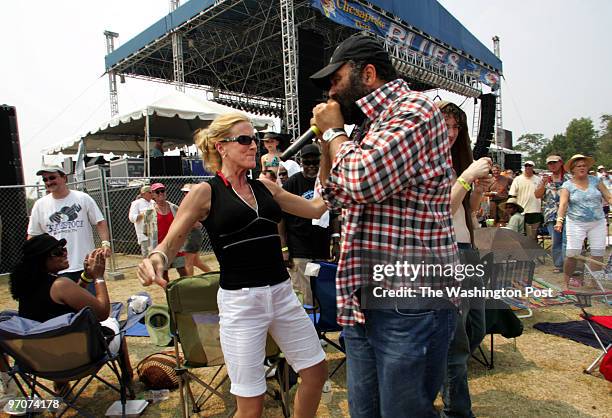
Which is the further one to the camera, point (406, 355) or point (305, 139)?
point (305, 139)

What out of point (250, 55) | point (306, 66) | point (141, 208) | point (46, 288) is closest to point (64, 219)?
point (46, 288)

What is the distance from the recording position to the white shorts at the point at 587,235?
5.08 metres

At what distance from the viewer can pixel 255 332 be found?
1.88 metres

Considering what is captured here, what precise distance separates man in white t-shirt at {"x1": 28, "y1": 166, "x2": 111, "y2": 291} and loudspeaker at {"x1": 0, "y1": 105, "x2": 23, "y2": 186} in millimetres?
5744

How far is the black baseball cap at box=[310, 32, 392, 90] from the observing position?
46.9 inches

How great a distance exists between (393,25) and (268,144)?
12866 millimetres

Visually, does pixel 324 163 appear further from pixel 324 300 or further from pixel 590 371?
pixel 590 371

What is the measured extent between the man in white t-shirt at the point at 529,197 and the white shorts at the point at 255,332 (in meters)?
6.68

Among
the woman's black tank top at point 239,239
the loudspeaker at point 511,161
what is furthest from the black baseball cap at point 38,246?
the loudspeaker at point 511,161

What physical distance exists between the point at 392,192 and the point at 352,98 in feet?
1.14

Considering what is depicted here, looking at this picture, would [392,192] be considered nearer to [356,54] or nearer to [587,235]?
[356,54]

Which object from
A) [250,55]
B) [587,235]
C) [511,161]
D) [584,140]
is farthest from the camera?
[584,140]

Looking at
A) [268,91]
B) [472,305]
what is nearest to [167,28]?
[268,91]

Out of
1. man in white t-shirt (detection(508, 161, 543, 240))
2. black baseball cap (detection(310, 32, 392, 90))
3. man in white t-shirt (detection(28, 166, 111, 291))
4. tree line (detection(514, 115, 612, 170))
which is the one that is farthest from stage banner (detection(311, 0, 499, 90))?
tree line (detection(514, 115, 612, 170))
